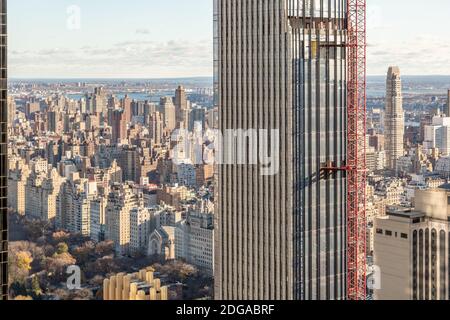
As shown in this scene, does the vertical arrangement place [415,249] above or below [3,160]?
below

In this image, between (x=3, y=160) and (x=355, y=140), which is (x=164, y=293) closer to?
(x=355, y=140)

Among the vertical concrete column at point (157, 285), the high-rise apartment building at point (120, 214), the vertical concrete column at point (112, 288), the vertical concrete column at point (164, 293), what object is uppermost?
the high-rise apartment building at point (120, 214)

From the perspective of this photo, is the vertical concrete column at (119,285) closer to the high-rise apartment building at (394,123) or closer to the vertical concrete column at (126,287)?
the vertical concrete column at (126,287)

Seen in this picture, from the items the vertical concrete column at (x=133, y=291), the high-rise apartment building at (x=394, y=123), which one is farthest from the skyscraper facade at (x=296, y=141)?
the high-rise apartment building at (x=394, y=123)

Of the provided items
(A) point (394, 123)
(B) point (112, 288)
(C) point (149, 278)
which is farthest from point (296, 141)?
(B) point (112, 288)

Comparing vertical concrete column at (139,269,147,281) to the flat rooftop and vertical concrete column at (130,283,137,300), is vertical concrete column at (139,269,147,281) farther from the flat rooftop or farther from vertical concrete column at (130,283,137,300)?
the flat rooftop

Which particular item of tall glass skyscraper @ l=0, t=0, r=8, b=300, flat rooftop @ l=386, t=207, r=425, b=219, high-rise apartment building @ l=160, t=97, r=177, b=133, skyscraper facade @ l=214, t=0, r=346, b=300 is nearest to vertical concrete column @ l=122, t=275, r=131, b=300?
skyscraper facade @ l=214, t=0, r=346, b=300
